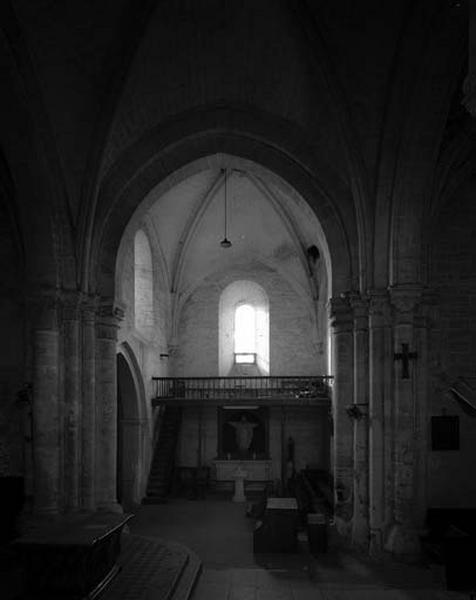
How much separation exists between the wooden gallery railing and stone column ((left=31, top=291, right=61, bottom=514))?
28.7 ft

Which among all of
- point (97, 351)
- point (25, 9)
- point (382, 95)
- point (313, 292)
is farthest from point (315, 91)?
point (313, 292)

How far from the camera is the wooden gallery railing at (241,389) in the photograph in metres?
22.3

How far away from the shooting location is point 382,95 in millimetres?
12953

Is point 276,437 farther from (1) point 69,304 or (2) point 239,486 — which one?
(1) point 69,304

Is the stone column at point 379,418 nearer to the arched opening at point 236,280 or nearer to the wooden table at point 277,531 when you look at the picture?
the wooden table at point 277,531

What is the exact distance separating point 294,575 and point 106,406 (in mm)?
5319

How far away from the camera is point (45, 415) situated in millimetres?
Result: 13391

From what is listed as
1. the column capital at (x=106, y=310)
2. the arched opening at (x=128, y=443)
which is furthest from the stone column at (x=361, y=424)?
the arched opening at (x=128, y=443)

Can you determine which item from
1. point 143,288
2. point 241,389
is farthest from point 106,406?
point 241,389

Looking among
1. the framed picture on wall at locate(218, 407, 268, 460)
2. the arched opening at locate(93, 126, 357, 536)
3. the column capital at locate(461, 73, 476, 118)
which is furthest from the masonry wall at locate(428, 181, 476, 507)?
the framed picture on wall at locate(218, 407, 268, 460)

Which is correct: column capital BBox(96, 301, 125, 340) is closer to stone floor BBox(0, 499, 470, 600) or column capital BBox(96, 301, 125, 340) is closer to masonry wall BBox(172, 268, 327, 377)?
stone floor BBox(0, 499, 470, 600)

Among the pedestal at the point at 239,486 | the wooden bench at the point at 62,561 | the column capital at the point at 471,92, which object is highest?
the column capital at the point at 471,92

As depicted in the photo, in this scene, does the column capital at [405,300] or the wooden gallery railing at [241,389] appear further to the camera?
the wooden gallery railing at [241,389]

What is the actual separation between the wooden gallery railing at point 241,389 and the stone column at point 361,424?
7.87 m
